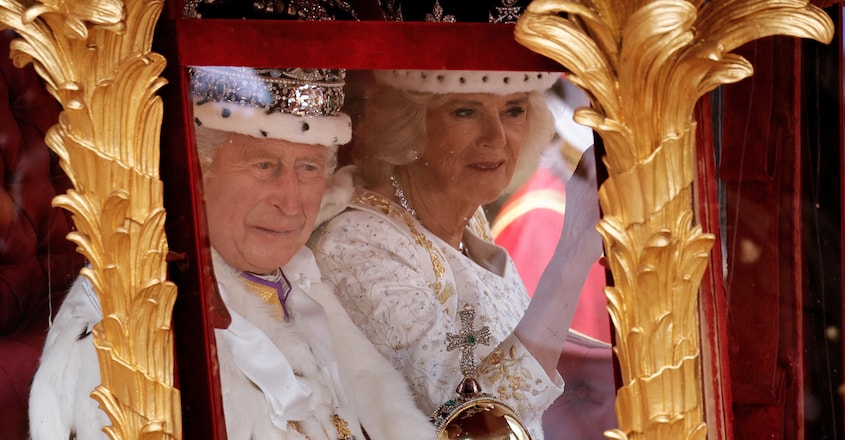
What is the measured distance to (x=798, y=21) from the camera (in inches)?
40.4

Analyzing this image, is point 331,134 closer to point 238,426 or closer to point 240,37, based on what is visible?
point 240,37

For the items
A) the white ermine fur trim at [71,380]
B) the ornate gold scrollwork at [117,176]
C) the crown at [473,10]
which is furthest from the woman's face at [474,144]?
the white ermine fur trim at [71,380]

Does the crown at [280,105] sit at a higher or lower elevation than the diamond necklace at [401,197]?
higher

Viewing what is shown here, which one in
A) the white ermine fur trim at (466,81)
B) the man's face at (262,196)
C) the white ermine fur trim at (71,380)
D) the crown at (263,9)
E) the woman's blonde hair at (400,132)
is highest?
the crown at (263,9)

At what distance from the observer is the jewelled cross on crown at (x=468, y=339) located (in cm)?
108

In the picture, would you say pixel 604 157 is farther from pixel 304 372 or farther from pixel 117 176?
pixel 117 176

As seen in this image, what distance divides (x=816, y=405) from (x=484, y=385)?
0.44 m

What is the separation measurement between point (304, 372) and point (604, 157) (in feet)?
1.24

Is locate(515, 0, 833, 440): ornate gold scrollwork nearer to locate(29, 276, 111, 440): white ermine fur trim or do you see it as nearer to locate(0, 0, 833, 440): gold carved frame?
locate(0, 0, 833, 440): gold carved frame

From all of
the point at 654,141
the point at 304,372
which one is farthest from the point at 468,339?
the point at 654,141

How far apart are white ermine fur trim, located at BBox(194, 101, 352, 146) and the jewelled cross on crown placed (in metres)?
0.22

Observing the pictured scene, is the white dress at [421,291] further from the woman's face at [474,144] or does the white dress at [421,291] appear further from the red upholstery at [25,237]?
the red upholstery at [25,237]

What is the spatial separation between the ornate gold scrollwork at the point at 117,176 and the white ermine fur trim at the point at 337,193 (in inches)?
6.4

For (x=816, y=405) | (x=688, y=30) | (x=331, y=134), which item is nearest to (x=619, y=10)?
(x=688, y=30)
